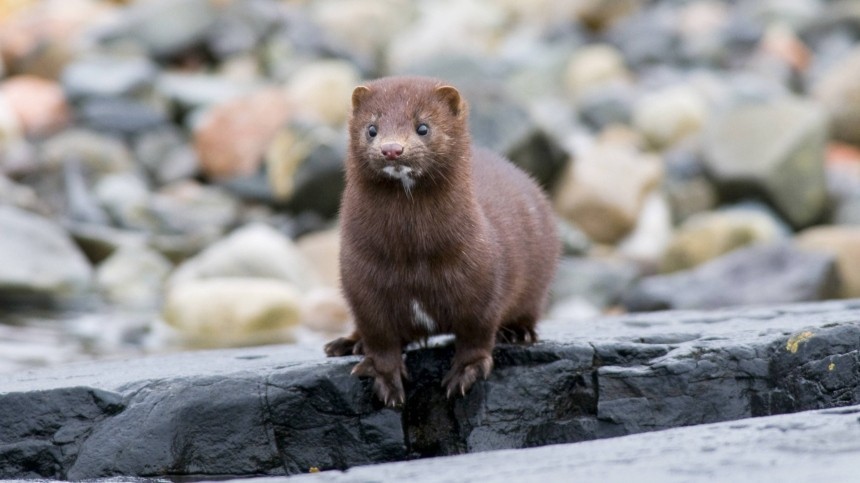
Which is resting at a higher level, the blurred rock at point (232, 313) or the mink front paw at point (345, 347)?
the mink front paw at point (345, 347)

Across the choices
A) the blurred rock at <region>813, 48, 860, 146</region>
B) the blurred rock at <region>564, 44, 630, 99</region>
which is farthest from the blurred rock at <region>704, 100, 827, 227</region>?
the blurred rock at <region>564, 44, 630, 99</region>

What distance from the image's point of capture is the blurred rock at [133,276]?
12.1 metres

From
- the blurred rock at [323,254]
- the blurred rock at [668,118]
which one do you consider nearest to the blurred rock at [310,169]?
the blurred rock at [323,254]

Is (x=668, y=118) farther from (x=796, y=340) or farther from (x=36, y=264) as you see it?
(x=796, y=340)

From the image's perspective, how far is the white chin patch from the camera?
15.4 ft

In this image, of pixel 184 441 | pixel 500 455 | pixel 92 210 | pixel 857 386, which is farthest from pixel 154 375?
pixel 92 210

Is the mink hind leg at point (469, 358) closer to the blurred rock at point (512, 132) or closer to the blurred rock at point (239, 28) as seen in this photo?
the blurred rock at point (512, 132)

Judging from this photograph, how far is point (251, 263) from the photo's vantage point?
12062mm

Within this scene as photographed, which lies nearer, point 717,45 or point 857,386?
point 857,386

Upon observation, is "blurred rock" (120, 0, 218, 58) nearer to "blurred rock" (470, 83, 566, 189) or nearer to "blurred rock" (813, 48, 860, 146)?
"blurred rock" (470, 83, 566, 189)

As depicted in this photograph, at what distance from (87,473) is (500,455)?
1716mm

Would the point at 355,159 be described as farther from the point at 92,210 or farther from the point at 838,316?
the point at 92,210

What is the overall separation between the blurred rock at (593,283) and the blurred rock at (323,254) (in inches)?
92.7

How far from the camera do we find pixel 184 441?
4703 mm
